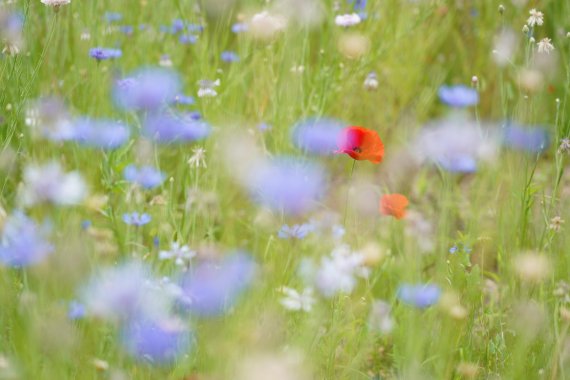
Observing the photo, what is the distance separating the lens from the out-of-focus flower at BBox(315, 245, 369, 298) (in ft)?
3.94

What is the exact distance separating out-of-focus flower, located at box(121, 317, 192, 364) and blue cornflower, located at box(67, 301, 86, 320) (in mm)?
103

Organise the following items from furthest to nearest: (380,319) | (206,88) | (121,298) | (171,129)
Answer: (206,88), (171,129), (380,319), (121,298)

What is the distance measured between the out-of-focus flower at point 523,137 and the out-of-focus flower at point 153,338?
81 cm

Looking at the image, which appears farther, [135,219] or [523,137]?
[523,137]

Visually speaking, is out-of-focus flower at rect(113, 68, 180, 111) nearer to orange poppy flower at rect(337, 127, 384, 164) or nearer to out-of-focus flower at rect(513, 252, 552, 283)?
orange poppy flower at rect(337, 127, 384, 164)

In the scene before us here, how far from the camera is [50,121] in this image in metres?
1.56

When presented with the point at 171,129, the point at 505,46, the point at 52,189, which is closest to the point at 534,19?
the point at 505,46

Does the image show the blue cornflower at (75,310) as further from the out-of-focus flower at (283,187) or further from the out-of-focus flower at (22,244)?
the out-of-focus flower at (283,187)

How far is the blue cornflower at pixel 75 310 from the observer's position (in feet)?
3.57

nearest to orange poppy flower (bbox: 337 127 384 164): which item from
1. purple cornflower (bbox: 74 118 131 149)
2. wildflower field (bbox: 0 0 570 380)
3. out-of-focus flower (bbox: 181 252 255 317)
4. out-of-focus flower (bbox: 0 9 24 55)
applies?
wildflower field (bbox: 0 0 570 380)

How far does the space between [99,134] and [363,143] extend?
1.72 ft

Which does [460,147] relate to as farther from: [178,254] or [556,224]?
[178,254]

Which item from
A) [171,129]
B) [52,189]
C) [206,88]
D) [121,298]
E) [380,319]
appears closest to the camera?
[121,298]

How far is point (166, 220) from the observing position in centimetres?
150
